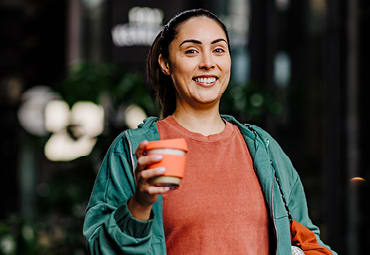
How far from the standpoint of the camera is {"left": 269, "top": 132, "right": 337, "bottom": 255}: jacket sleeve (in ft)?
5.80

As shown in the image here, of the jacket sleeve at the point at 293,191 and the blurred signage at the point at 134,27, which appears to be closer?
the jacket sleeve at the point at 293,191

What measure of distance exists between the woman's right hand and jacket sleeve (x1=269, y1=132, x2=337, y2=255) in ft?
1.56

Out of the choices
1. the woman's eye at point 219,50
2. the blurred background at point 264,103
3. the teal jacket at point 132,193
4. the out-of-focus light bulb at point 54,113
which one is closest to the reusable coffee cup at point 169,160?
the teal jacket at point 132,193

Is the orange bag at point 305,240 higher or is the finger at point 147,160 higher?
the finger at point 147,160

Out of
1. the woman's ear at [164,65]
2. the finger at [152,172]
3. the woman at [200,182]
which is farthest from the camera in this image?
the woman's ear at [164,65]

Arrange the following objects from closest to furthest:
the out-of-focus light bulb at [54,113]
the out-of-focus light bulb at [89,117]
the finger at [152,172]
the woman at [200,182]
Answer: the finger at [152,172] → the woman at [200,182] → the out-of-focus light bulb at [89,117] → the out-of-focus light bulb at [54,113]

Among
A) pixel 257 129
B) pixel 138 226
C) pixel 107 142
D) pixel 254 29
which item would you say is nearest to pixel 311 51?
pixel 254 29

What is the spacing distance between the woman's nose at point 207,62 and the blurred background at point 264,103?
1860 mm

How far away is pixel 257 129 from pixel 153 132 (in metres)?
0.35

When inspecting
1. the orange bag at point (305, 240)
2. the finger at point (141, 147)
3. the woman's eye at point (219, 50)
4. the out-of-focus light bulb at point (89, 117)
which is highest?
the woman's eye at point (219, 50)

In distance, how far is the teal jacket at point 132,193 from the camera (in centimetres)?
150

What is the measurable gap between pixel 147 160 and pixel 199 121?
0.41 metres

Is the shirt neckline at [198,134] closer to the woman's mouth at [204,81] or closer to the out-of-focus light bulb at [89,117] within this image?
the woman's mouth at [204,81]

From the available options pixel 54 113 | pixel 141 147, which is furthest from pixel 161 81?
pixel 54 113
